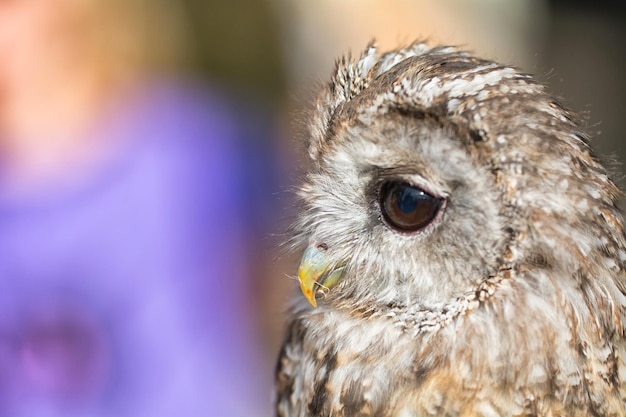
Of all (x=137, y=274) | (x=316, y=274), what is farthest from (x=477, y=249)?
(x=137, y=274)

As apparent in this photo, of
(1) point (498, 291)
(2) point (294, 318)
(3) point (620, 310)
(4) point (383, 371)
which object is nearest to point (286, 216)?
(2) point (294, 318)

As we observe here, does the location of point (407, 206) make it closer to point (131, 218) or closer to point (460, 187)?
point (460, 187)

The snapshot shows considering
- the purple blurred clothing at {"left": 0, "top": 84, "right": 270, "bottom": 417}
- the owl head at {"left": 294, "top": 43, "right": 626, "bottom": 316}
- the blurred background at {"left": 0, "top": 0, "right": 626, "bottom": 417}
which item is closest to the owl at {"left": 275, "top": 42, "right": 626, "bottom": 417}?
the owl head at {"left": 294, "top": 43, "right": 626, "bottom": 316}

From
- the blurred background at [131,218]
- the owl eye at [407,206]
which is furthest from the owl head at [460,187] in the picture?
the blurred background at [131,218]

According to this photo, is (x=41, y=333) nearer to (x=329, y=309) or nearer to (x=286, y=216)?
(x=286, y=216)

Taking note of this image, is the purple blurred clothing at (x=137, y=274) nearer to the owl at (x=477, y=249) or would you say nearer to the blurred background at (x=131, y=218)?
the blurred background at (x=131, y=218)

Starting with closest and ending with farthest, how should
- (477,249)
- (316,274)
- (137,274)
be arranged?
(477,249)
(316,274)
(137,274)
